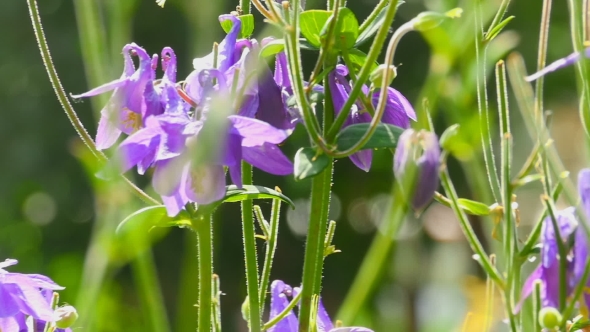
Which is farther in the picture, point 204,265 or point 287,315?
point 287,315

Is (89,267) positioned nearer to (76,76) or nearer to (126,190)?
(126,190)

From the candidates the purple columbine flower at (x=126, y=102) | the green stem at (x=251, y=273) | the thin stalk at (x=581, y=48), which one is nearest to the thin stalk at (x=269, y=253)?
the green stem at (x=251, y=273)

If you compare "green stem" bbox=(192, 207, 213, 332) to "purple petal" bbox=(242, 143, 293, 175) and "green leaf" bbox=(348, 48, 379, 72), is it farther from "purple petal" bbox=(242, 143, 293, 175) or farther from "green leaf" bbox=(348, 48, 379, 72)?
"green leaf" bbox=(348, 48, 379, 72)

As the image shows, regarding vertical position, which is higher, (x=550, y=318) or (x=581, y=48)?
(x=581, y=48)

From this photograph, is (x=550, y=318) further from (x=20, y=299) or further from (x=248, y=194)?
(x=20, y=299)

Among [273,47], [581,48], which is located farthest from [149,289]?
[581,48]

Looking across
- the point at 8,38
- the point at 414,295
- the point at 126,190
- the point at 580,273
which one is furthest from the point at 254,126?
the point at 8,38

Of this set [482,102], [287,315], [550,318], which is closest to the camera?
[550,318]
